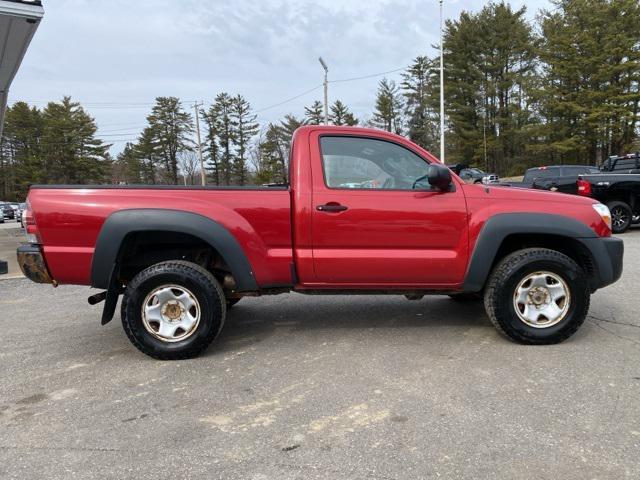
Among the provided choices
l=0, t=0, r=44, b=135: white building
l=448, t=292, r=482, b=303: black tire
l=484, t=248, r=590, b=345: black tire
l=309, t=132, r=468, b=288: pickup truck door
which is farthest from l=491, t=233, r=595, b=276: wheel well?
l=0, t=0, r=44, b=135: white building

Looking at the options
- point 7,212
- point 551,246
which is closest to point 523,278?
point 551,246

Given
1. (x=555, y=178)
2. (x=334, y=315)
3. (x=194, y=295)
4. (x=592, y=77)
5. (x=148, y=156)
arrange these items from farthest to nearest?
(x=148, y=156) < (x=592, y=77) < (x=555, y=178) < (x=334, y=315) < (x=194, y=295)

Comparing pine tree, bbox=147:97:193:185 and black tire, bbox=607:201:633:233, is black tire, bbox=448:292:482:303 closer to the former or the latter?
black tire, bbox=607:201:633:233

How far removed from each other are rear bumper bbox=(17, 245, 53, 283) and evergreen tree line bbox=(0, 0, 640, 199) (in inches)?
725

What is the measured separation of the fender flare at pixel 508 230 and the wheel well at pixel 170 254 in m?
2.10

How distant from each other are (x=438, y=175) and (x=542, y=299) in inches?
55.5

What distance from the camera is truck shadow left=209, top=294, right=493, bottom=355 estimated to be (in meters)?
4.55

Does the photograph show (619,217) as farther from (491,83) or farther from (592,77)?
(491,83)

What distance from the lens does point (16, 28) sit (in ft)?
25.7

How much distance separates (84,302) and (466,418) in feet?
17.1

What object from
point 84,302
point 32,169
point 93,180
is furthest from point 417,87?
point 84,302

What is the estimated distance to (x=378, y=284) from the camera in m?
3.97

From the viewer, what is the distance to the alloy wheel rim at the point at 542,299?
12.9 ft

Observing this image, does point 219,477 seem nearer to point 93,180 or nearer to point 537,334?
point 537,334
